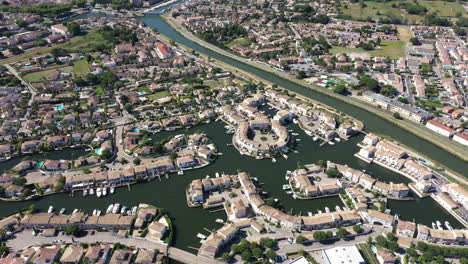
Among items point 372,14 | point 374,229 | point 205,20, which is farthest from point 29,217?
point 372,14

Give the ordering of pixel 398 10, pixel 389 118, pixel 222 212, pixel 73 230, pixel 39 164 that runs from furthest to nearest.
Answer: pixel 398 10
pixel 389 118
pixel 39 164
pixel 222 212
pixel 73 230

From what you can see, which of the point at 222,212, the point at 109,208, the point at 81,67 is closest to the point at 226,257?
the point at 222,212

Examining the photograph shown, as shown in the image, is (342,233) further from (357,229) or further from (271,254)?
(271,254)

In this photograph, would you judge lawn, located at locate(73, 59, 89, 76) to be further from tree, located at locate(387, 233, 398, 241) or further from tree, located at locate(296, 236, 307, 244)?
tree, located at locate(387, 233, 398, 241)

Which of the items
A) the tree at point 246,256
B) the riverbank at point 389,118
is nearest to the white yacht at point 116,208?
the tree at point 246,256

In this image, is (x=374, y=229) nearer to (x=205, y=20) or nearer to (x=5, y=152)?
(x=5, y=152)

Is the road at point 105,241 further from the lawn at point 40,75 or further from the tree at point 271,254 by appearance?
the lawn at point 40,75

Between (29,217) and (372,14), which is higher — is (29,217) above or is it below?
below
